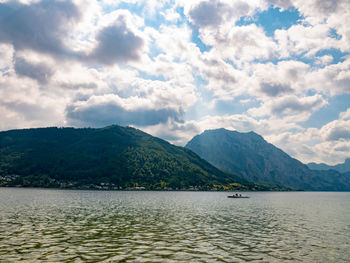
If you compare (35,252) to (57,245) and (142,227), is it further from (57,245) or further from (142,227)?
(142,227)

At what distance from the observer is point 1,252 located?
30.9 meters

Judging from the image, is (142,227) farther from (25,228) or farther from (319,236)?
(319,236)

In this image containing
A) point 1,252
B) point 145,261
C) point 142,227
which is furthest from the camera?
point 142,227

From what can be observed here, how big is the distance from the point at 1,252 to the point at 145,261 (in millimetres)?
→ 17814

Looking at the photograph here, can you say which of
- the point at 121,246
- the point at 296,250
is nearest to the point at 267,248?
the point at 296,250

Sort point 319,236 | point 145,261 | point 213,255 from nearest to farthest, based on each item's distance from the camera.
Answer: point 145,261
point 213,255
point 319,236

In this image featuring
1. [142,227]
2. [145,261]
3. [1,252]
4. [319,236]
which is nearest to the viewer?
[145,261]

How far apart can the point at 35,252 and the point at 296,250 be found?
35.8 meters

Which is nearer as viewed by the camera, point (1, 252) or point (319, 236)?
point (1, 252)

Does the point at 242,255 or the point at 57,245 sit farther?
the point at 57,245

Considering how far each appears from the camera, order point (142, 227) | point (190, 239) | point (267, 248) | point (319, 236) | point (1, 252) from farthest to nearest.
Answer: point (142, 227), point (319, 236), point (190, 239), point (267, 248), point (1, 252)

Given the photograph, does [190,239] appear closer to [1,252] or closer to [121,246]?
[121,246]

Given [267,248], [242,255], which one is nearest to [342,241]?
[267,248]

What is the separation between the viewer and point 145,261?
2895 cm
